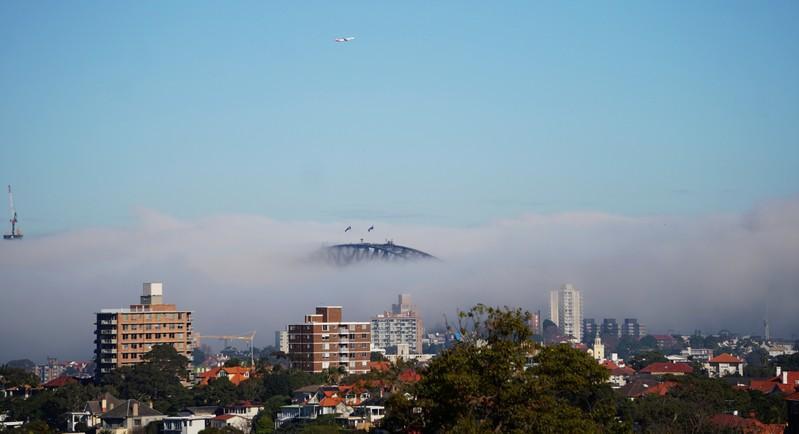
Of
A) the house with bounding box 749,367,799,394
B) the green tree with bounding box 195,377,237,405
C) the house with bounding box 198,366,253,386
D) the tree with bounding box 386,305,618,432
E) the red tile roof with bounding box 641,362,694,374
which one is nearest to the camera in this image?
the tree with bounding box 386,305,618,432

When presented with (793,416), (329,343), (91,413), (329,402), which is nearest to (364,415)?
(329,402)

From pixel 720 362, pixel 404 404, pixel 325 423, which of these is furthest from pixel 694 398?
pixel 720 362

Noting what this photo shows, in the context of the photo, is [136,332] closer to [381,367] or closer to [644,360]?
[381,367]

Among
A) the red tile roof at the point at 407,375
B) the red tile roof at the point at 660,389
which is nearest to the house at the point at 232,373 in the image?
the red tile roof at the point at 407,375

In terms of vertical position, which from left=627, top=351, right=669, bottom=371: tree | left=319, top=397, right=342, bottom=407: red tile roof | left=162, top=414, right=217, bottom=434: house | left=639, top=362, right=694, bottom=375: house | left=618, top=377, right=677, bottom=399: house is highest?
left=627, top=351, right=669, bottom=371: tree

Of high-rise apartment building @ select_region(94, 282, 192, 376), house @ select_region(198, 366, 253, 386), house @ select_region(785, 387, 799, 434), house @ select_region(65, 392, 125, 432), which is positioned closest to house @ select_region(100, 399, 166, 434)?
house @ select_region(65, 392, 125, 432)

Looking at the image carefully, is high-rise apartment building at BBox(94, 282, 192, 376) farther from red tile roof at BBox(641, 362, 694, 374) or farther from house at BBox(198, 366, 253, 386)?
red tile roof at BBox(641, 362, 694, 374)

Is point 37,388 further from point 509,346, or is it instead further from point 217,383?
point 509,346

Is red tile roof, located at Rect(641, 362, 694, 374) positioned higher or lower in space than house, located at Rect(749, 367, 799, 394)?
higher
